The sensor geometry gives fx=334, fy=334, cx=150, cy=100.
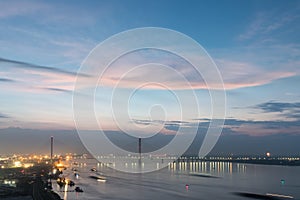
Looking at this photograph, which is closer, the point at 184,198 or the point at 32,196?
the point at 32,196

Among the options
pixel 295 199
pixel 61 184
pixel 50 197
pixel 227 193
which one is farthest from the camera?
A: pixel 61 184

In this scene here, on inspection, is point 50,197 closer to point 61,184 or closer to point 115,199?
point 115,199

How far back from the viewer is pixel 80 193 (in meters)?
47.7

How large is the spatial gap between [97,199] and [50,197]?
342 inches

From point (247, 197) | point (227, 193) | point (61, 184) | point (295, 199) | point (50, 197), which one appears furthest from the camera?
point (61, 184)

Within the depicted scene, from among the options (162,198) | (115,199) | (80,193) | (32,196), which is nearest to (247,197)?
(162,198)

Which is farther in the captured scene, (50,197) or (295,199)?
(295,199)

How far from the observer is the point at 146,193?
49.9 metres

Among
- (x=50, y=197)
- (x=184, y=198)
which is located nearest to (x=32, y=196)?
(x=50, y=197)

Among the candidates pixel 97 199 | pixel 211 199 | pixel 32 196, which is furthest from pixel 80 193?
pixel 211 199

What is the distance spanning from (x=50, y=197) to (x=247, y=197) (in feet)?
86.1

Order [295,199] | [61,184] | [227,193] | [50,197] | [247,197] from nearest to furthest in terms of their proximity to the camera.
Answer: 1. [50,197]
2. [295,199]
3. [247,197]
4. [227,193]
5. [61,184]

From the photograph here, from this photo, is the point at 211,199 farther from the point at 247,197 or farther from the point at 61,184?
the point at 61,184

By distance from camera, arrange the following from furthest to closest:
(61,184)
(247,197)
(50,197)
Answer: (61,184) → (247,197) → (50,197)
